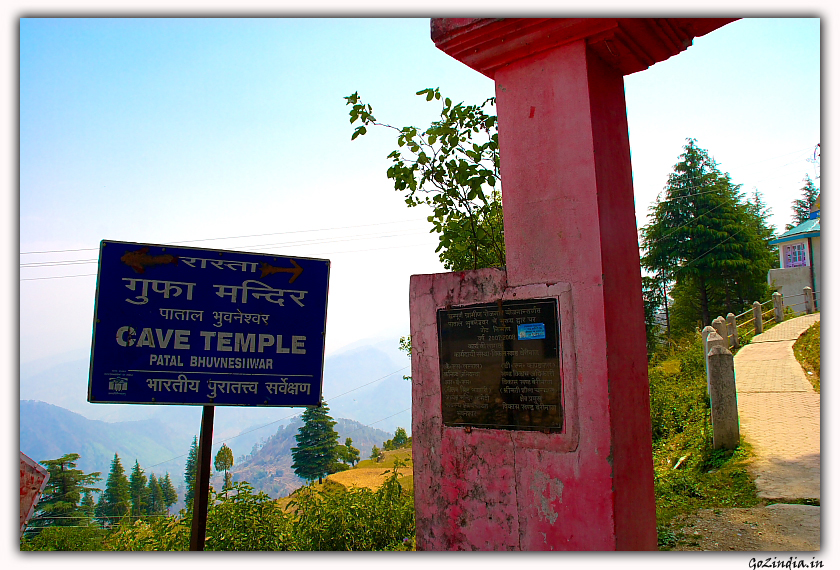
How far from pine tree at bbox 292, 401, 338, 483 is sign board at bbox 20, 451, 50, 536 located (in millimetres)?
11664

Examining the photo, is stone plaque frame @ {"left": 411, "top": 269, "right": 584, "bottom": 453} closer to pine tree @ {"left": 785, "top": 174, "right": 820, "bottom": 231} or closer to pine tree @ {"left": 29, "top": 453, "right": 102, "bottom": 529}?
pine tree @ {"left": 29, "top": 453, "right": 102, "bottom": 529}

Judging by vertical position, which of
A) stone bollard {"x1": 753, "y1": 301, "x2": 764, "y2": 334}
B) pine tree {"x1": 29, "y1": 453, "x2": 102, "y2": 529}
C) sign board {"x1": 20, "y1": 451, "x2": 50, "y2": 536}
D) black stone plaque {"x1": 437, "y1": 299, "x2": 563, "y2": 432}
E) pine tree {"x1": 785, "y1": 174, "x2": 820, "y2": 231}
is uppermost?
pine tree {"x1": 785, "y1": 174, "x2": 820, "y2": 231}

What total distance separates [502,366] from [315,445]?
12526mm

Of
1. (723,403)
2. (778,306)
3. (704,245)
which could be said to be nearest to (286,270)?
(723,403)

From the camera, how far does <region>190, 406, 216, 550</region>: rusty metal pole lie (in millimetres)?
2320

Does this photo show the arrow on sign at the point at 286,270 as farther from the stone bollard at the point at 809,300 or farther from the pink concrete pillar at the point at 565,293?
the stone bollard at the point at 809,300

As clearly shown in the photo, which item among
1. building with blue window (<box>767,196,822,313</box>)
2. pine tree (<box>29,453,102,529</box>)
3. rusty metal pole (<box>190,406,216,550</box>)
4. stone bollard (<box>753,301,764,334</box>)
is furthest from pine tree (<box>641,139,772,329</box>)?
rusty metal pole (<box>190,406,216,550</box>)

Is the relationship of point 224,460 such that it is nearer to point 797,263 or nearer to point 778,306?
point 778,306

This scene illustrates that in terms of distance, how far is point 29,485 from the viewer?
279 cm

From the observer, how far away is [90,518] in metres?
7.18

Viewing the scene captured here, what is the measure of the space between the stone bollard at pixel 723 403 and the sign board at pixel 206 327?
6.26 metres

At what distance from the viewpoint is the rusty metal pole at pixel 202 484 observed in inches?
91.4

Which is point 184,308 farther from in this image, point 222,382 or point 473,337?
point 473,337

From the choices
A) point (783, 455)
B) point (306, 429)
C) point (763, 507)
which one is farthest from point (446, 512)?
point (306, 429)
